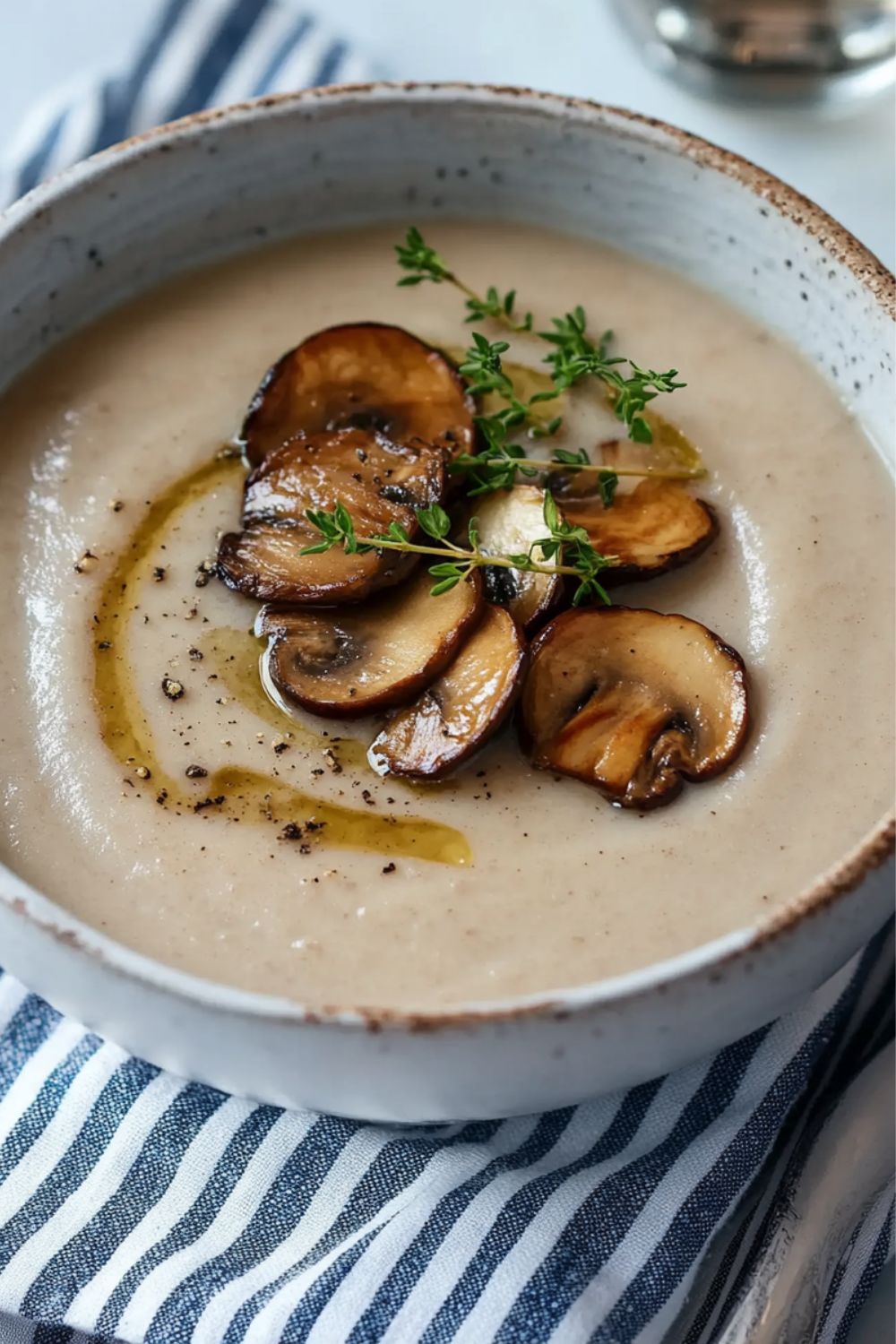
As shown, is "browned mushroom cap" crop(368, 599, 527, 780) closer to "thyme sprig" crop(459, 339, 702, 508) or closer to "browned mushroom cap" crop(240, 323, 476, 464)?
"thyme sprig" crop(459, 339, 702, 508)

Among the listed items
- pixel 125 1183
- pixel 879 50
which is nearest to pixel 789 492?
Result: pixel 125 1183

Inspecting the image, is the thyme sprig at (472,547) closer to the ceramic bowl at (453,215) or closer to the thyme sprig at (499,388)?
the thyme sprig at (499,388)

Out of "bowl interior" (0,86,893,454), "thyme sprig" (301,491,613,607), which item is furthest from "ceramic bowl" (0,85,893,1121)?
"thyme sprig" (301,491,613,607)

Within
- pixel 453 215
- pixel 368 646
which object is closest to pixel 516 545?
pixel 368 646

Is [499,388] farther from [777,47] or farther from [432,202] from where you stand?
[777,47]

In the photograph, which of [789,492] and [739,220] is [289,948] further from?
[739,220]
